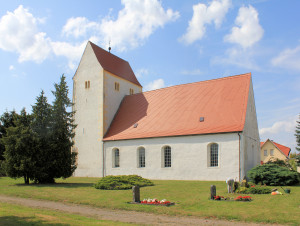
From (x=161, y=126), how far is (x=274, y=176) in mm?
11932

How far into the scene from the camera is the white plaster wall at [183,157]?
23.6 metres

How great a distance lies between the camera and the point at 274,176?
19.5 meters

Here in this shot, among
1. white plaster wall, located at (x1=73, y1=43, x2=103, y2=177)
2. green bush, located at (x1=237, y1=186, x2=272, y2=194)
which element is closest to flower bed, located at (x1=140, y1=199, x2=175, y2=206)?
green bush, located at (x1=237, y1=186, x2=272, y2=194)

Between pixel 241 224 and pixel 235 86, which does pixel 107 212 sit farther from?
pixel 235 86

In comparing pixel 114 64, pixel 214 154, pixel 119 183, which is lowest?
pixel 119 183

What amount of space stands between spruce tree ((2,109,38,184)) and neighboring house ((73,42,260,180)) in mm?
9689

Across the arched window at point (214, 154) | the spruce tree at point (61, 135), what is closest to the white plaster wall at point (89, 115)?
the spruce tree at point (61, 135)

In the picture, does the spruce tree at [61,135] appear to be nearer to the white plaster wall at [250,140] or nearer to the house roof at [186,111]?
the house roof at [186,111]

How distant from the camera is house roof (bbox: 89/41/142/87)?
34.4 meters

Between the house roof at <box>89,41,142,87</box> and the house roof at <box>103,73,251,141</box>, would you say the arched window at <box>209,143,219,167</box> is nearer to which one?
the house roof at <box>103,73,251,141</box>

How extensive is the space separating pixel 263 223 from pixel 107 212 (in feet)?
20.2

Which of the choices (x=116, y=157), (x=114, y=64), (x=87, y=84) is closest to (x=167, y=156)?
(x=116, y=157)

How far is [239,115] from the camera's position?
24.8m

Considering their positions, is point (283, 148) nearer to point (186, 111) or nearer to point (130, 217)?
point (186, 111)
